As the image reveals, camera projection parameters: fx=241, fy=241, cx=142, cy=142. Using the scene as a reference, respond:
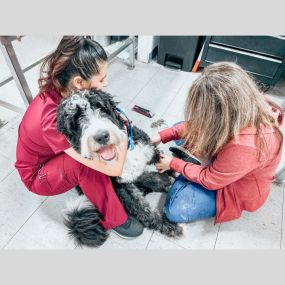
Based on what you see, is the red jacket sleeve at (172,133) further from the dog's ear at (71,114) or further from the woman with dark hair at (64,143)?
the dog's ear at (71,114)

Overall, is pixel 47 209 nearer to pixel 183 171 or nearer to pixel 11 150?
pixel 11 150

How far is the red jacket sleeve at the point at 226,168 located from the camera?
0.90 metres

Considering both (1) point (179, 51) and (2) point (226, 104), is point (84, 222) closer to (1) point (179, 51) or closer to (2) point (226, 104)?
(2) point (226, 104)

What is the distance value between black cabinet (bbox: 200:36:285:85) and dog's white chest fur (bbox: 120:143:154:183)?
50.4 inches

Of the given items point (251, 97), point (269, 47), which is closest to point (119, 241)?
point (251, 97)

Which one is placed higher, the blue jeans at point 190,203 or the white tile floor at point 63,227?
the blue jeans at point 190,203

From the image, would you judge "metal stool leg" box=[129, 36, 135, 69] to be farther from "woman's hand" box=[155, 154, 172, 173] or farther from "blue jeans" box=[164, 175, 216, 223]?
"blue jeans" box=[164, 175, 216, 223]

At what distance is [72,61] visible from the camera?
89 cm

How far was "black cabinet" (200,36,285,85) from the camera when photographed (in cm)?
189

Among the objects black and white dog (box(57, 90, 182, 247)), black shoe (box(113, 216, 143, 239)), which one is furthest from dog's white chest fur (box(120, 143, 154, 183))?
black shoe (box(113, 216, 143, 239))

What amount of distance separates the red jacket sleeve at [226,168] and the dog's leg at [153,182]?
0.25 metres

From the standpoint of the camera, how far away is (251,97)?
838 millimetres

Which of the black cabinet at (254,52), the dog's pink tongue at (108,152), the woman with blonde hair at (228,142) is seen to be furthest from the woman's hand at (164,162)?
the black cabinet at (254,52)

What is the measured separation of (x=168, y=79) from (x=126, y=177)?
138 cm
